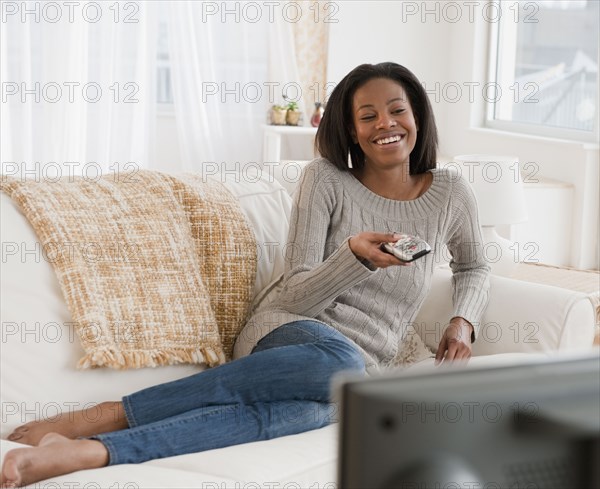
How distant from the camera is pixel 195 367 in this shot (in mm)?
1943

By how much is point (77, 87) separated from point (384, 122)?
292cm

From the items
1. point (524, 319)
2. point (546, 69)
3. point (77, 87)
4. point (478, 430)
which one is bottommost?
point (524, 319)

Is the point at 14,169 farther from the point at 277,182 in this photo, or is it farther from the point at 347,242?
the point at 347,242

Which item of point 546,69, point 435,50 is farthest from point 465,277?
point 435,50

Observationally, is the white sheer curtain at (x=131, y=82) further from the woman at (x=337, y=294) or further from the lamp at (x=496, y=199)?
the woman at (x=337, y=294)

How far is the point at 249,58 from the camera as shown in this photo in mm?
5035

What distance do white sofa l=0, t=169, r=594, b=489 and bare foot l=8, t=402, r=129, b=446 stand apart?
6 centimetres

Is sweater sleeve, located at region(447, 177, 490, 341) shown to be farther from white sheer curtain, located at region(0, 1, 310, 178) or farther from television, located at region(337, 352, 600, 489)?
white sheer curtain, located at region(0, 1, 310, 178)

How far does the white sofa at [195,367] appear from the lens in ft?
4.93

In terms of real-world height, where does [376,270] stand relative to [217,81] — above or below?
below

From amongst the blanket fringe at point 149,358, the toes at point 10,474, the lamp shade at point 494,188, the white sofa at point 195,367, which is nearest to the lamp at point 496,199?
the lamp shade at point 494,188

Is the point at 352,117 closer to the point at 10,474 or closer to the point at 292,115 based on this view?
the point at 10,474

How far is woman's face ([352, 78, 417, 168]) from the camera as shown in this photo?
6.88ft

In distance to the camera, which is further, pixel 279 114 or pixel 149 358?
A: pixel 279 114
